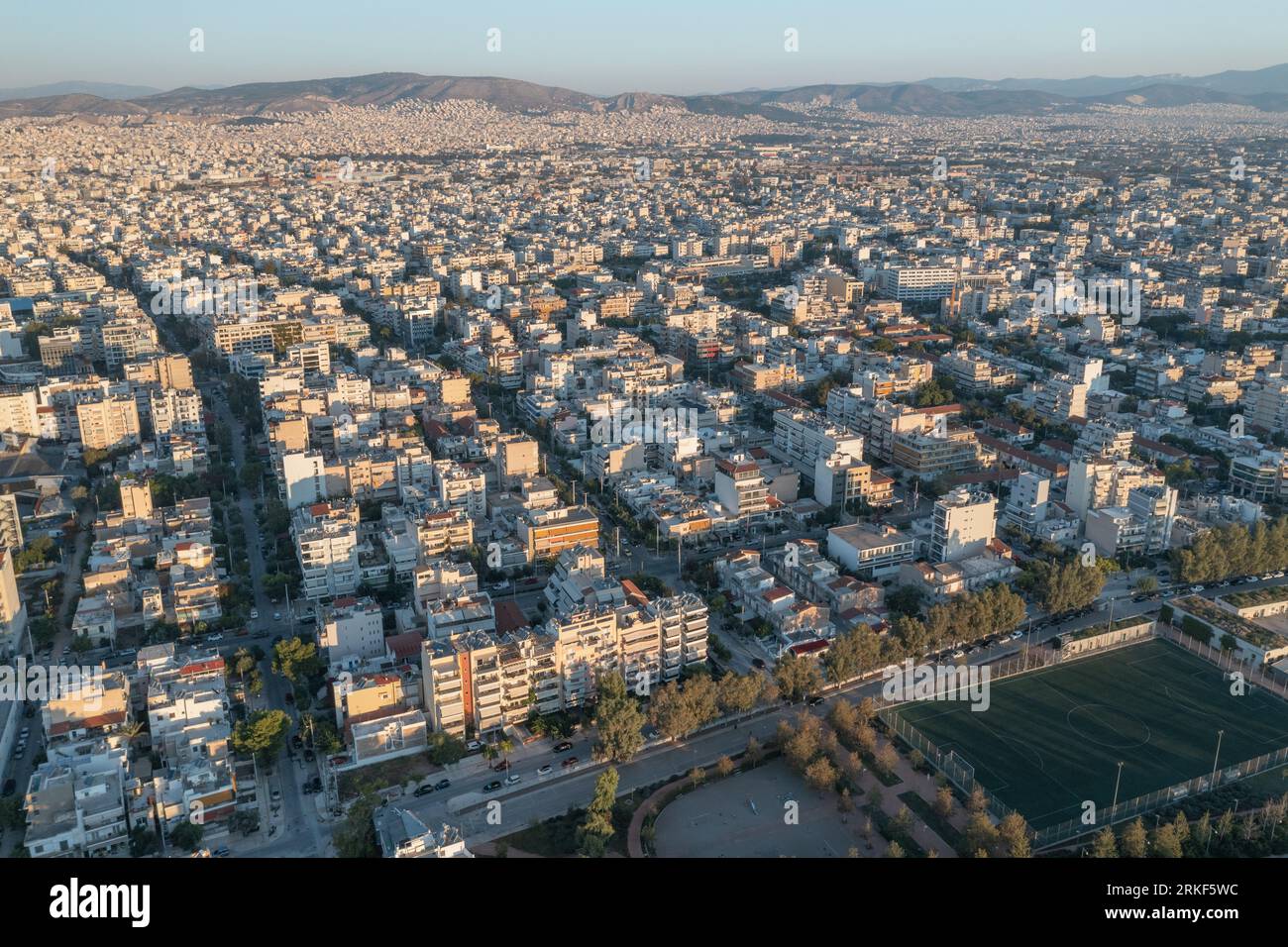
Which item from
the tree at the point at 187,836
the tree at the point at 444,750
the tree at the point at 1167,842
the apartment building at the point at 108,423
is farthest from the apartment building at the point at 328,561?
the tree at the point at 1167,842

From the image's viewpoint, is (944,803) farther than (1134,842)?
Yes

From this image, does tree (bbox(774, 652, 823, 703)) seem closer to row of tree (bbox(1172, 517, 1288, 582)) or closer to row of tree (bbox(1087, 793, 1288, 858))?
row of tree (bbox(1087, 793, 1288, 858))

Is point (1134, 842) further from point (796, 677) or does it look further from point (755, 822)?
point (796, 677)

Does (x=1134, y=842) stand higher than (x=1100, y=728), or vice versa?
(x=1134, y=842)

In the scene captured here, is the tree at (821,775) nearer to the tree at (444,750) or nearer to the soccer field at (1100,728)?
the soccer field at (1100,728)

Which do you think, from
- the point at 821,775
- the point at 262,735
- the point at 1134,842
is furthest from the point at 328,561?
the point at 1134,842
